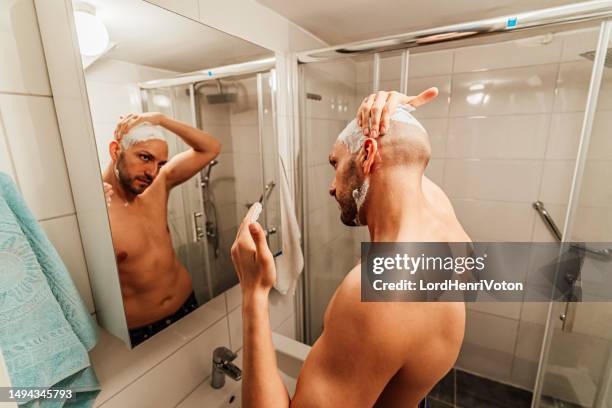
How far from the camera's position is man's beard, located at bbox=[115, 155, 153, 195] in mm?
701

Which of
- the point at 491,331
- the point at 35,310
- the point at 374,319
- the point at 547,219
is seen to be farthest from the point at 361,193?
the point at 491,331

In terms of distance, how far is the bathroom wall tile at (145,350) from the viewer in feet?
2.49

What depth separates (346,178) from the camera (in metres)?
0.78

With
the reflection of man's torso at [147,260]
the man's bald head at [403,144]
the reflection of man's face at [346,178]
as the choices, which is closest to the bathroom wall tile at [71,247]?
the reflection of man's torso at [147,260]

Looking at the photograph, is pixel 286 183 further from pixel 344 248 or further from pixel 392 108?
pixel 344 248

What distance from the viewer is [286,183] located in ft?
4.31

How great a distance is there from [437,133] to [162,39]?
5.36 ft

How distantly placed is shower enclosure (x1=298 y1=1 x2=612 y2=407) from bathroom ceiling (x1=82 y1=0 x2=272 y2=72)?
50 centimetres

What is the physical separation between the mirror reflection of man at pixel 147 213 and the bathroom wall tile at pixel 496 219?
166 cm

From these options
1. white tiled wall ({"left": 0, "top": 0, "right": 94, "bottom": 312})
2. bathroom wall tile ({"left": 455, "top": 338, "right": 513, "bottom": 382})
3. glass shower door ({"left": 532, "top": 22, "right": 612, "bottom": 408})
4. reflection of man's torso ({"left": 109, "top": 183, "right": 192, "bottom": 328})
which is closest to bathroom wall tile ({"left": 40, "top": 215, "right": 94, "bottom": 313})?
white tiled wall ({"left": 0, "top": 0, "right": 94, "bottom": 312})

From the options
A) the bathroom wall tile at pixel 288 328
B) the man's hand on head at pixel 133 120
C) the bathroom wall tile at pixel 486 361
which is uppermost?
the man's hand on head at pixel 133 120

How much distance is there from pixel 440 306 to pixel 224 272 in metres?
0.73

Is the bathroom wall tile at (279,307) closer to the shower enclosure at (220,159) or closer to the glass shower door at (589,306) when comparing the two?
the shower enclosure at (220,159)

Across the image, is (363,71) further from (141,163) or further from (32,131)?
(32,131)
